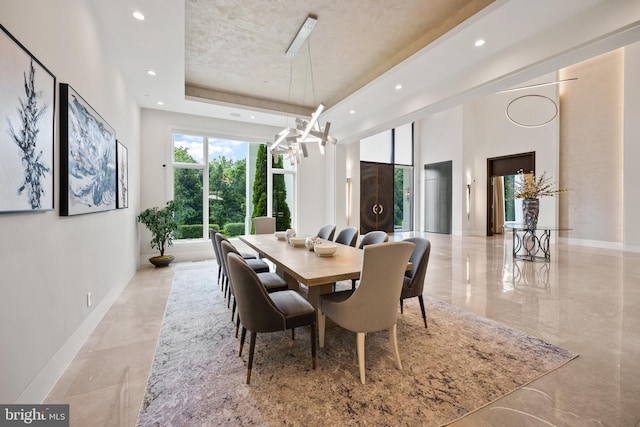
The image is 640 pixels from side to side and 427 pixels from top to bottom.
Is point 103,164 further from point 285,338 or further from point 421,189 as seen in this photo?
point 421,189

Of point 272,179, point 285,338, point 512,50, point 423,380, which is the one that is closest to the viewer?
point 423,380

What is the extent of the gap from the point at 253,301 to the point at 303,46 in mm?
3759

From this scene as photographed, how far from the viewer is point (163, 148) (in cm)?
577

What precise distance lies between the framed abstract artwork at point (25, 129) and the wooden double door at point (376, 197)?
8883mm

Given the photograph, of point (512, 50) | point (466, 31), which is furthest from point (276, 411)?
point (512, 50)

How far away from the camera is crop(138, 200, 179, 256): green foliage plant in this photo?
5.10m

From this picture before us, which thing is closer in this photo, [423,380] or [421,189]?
[423,380]

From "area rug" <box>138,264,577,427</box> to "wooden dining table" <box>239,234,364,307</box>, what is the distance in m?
0.62

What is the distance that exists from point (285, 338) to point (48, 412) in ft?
5.17

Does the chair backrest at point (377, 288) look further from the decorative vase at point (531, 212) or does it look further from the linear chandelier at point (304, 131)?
the decorative vase at point (531, 212)

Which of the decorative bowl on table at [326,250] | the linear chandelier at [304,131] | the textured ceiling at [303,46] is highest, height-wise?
the textured ceiling at [303,46]

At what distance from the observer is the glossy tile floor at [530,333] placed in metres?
1.61

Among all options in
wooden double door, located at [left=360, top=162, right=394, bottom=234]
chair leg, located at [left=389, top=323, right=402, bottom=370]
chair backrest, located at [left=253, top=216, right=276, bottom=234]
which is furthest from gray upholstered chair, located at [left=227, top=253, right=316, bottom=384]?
wooden double door, located at [left=360, top=162, right=394, bottom=234]

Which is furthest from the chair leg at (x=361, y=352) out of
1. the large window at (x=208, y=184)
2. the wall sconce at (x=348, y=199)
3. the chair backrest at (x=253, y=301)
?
the wall sconce at (x=348, y=199)
